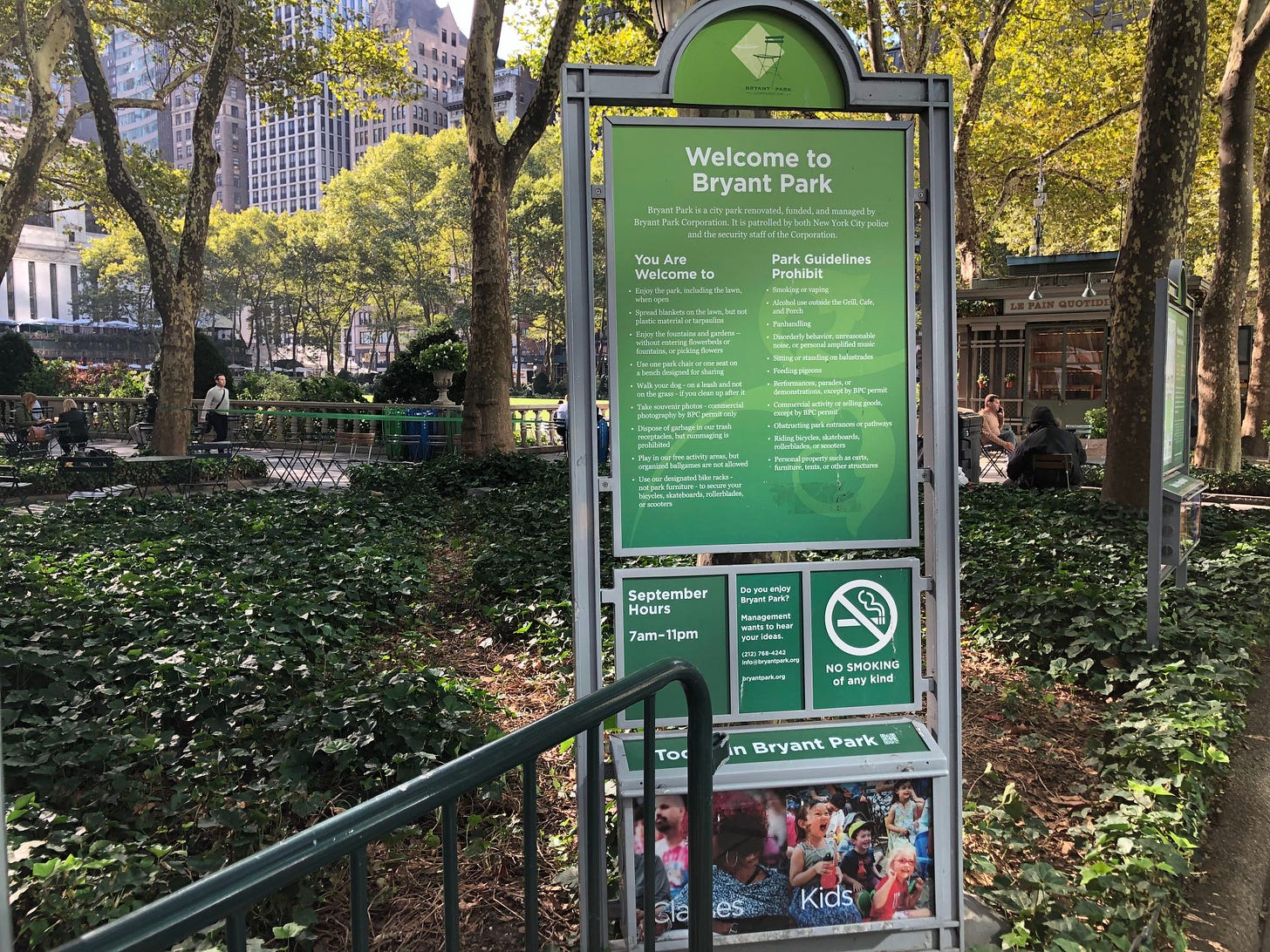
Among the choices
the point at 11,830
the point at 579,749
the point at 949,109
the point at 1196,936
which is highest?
the point at 949,109

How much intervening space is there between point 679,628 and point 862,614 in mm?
569

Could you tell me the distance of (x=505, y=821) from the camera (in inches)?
150

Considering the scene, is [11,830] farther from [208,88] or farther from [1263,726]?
[208,88]

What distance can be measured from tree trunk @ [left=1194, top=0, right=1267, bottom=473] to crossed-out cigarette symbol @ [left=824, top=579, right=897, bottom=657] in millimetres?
12876

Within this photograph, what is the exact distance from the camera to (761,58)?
2.94 metres

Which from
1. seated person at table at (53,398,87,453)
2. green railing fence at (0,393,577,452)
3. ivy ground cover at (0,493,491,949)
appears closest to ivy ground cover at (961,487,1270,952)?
ivy ground cover at (0,493,491,949)

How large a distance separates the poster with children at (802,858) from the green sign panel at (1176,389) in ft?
11.4

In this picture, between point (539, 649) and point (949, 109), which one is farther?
point (539, 649)

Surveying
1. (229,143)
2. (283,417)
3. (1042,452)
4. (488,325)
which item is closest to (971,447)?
(1042,452)

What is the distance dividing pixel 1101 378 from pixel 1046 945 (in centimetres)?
2251

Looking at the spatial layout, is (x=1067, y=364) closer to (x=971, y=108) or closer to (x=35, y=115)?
(x=971, y=108)

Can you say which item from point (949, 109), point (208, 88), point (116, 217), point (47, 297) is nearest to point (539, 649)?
point (949, 109)

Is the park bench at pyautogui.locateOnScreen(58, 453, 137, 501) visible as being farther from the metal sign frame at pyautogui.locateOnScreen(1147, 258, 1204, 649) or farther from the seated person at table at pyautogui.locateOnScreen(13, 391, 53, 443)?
the metal sign frame at pyautogui.locateOnScreen(1147, 258, 1204, 649)

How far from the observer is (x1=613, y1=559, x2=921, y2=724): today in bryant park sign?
2963mm
